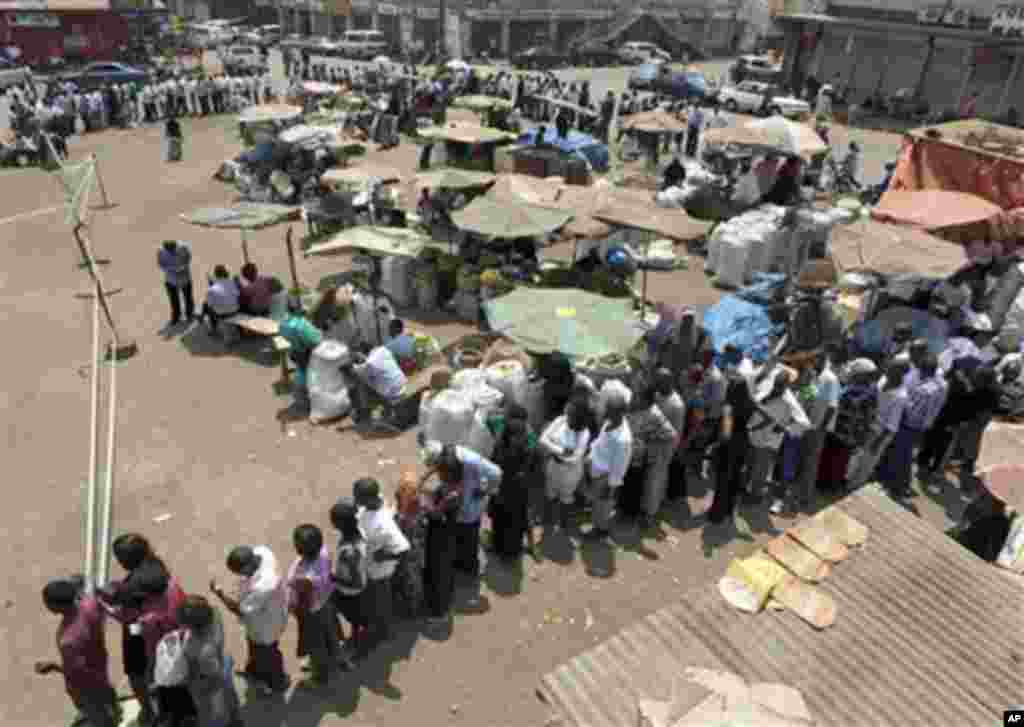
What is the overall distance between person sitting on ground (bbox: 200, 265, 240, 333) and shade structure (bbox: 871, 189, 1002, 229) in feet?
32.3

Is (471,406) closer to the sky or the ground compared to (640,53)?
closer to the ground

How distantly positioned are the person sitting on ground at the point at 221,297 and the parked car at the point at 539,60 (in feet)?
119

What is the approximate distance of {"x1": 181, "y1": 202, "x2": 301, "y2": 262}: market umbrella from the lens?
986 centimetres

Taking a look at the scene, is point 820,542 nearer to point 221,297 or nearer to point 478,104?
point 221,297

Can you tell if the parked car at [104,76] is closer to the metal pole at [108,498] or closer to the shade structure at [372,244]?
the shade structure at [372,244]

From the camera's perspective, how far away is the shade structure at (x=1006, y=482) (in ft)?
15.2

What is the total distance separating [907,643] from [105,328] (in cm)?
1089

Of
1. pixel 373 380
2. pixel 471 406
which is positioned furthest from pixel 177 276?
pixel 471 406

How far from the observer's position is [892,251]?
9.15 metres

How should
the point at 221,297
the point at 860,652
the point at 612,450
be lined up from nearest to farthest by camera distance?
1. the point at 860,652
2. the point at 612,450
3. the point at 221,297

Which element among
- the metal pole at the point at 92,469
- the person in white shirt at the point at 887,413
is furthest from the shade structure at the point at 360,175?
the person in white shirt at the point at 887,413

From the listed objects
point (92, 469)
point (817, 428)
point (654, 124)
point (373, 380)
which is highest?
point (654, 124)

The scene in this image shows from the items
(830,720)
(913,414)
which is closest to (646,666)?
(830,720)

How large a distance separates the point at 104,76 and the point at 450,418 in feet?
101
